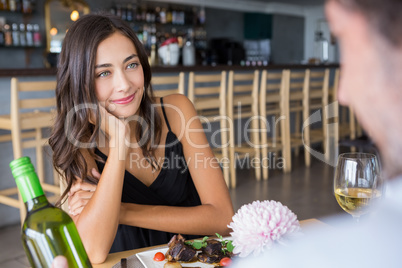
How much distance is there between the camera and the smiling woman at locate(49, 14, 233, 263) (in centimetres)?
131

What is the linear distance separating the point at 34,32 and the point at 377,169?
600 cm

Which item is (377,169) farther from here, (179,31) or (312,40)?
(312,40)

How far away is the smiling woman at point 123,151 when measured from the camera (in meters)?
1.31

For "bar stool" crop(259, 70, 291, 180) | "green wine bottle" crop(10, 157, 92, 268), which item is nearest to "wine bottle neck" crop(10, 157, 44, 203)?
"green wine bottle" crop(10, 157, 92, 268)

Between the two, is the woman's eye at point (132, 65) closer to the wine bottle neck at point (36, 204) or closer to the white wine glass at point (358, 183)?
the white wine glass at point (358, 183)

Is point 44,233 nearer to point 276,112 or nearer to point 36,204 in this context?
point 36,204

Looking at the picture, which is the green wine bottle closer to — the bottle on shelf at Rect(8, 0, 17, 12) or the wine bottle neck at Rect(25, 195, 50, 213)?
the wine bottle neck at Rect(25, 195, 50, 213)

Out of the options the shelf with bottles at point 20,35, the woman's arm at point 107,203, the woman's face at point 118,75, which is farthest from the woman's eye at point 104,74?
the shelf with bottles at point 20,35

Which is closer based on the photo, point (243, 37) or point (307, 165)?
point (307, 165)

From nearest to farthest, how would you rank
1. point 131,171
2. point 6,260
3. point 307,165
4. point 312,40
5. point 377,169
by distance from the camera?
point 377,169 < point 131,171 < point 6,260 < point 307,165 < point 312,40

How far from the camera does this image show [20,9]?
5.98 meters

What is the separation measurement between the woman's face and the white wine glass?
717 millimetres

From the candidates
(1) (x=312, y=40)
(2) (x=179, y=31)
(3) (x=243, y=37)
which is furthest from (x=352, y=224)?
(1) (x=312, y=40)

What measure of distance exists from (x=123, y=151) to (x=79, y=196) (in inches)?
7.6
